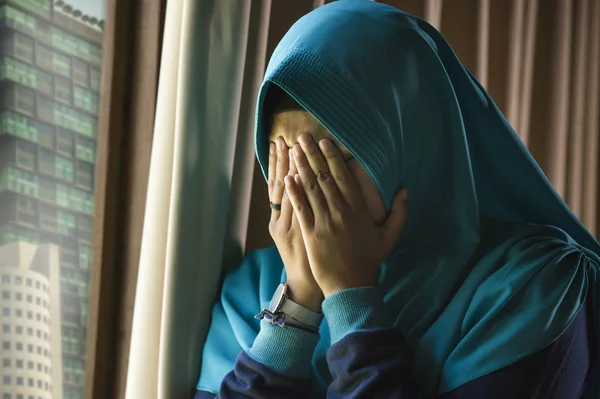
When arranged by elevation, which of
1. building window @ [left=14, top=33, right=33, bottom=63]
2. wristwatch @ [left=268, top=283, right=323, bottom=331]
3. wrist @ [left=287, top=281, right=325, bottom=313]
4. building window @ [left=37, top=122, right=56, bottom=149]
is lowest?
wristwatch @ [left=268, top=283, right=323, bottom=331]

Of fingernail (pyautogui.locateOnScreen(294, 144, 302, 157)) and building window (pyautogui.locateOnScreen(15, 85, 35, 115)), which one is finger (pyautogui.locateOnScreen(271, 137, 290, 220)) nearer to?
fingernail (pyautogui.locateOnScreen(294, 144, 302, 157))

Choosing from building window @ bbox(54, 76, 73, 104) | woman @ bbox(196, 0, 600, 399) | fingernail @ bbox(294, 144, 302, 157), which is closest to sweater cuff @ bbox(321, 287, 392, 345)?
woman @ bbox(196, 0, 600, 399)

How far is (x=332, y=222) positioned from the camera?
3.52ft

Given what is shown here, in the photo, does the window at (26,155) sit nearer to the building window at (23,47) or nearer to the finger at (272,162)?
the building window at (23,47)

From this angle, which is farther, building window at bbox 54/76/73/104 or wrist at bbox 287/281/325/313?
building window at bbox 54/76/73/104

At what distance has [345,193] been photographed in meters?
1.08

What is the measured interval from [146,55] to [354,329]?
66 cm

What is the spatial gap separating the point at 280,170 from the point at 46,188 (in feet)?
1.50

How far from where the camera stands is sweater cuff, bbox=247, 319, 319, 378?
106cm

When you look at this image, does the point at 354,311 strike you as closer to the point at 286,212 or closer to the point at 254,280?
the point at 286,212

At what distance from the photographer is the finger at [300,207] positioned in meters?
1.09

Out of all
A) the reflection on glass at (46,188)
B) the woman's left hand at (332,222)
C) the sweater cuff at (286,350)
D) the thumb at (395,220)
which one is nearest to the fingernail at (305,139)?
the woman's left hand at (332,222)

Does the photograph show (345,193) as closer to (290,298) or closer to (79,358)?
(290,298)

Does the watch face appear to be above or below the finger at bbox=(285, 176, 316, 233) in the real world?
below
